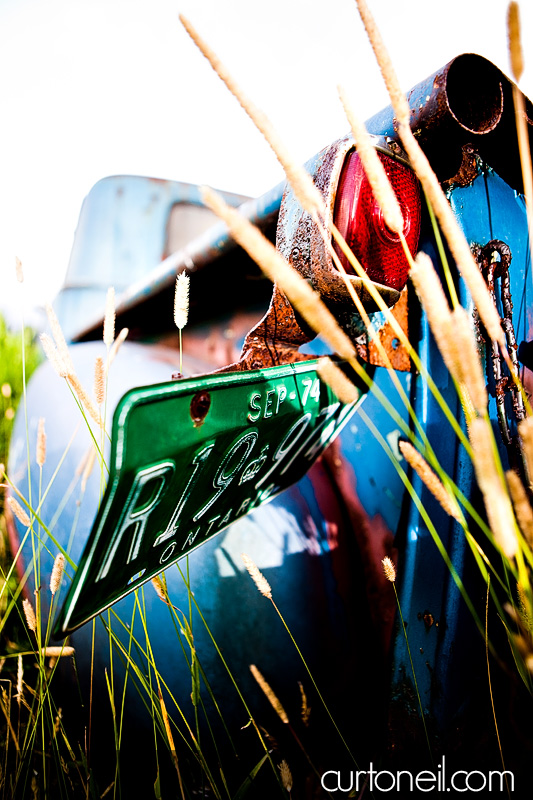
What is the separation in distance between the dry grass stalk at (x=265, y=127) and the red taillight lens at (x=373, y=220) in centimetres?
→ 17

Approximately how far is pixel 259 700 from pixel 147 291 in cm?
109

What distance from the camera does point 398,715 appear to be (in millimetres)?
832

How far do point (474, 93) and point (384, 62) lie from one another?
0.37 meters

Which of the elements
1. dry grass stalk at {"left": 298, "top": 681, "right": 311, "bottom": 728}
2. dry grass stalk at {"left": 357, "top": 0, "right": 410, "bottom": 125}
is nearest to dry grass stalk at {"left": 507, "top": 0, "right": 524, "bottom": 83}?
dry grass stalk at {"left": 357, "top": 0, "right": 410, "bottom": 125}

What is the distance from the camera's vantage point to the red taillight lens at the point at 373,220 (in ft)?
2.13

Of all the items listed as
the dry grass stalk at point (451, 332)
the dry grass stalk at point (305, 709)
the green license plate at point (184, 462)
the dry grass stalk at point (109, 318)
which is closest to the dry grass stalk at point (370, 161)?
the dry grass stalk at point (451, 332)

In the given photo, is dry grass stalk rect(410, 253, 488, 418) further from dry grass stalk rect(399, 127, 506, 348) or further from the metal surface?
the metal surface

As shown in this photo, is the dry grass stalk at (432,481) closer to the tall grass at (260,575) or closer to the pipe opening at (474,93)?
the tall grass at (260,575)

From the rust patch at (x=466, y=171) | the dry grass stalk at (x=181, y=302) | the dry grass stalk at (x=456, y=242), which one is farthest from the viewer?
the rust patch at (x=466, y=171)

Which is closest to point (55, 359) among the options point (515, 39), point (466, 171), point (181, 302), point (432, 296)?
point (181, 302)

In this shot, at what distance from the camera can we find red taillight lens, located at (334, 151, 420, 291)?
0.65 meters

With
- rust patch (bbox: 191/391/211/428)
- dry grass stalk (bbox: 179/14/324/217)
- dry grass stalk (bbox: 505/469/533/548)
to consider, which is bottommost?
dry grass stalk (bbox: 505/469/533/548)

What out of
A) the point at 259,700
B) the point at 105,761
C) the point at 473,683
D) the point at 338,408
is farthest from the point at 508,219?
the point at 105,761

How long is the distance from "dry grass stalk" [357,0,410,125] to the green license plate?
0.34 metres
